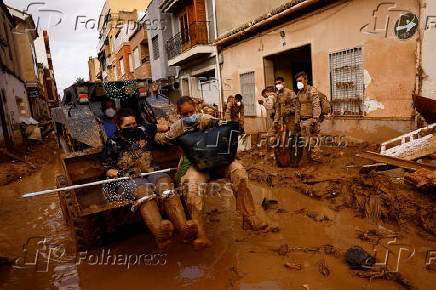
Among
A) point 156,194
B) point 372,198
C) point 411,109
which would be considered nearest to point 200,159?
point 156,194

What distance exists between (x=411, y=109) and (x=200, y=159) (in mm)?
5665

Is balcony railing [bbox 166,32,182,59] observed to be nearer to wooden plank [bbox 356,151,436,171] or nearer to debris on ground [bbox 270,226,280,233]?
wooden plank [bbox 356,151,436,171]

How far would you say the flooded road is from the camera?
262 centimetres

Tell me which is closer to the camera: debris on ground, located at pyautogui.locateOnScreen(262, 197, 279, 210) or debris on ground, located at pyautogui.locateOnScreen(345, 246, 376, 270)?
debris on ground, located at pyautogui.locateOnScreen(345, 246, 376, 270)

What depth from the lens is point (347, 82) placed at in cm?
774

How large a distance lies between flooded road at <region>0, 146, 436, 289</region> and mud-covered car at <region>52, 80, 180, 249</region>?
34cm

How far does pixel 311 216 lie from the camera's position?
13.0 ft

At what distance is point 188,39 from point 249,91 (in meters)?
5.98

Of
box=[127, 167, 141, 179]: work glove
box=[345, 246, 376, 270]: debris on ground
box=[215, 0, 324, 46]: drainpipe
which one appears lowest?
box=[345, 246, 376, 270]: debris on ground

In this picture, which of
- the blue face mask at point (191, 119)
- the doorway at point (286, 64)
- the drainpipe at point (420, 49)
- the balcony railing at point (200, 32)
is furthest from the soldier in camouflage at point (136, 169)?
the balcony railing at point (200, 32)

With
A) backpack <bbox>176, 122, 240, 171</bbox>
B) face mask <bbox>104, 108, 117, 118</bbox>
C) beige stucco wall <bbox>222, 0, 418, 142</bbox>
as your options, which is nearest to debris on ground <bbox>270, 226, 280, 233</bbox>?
backpack <bbox>176, 122, 240, 171</bbox>

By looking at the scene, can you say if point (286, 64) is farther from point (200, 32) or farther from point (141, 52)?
point (141, 52)

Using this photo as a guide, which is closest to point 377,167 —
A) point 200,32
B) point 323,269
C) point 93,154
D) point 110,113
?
point 323,269

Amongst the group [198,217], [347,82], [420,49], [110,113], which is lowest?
[198,217]
